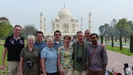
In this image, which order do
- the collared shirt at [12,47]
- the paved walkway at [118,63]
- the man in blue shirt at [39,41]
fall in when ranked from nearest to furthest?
the collared shirt at [12,47] → the man in blue shirt at [39,41] → the paved walkway at [118,63]

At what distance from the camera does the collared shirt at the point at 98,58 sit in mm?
2824

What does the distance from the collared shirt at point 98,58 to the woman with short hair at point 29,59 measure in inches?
35.1

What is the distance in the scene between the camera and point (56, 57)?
2877 millimetres

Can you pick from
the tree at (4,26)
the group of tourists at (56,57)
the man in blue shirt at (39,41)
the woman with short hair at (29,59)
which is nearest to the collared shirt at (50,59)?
the group of tourists at (56,57)

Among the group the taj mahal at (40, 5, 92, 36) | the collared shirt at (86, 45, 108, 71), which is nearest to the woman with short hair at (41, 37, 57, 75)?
the collared shirt at (86, 45, 108, 71)

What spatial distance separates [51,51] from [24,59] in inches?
18.5

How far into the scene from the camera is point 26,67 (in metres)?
2.77

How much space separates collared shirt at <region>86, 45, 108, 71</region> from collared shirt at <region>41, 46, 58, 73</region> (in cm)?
57

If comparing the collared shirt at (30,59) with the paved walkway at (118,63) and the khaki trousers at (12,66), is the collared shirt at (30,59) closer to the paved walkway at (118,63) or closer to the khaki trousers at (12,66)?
the khaki trousers at (12,66)

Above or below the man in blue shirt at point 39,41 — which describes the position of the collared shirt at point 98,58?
below

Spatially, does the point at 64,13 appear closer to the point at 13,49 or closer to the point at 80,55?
the point at 13,49

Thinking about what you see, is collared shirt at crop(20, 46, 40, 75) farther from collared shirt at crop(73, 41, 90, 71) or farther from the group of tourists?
collared shirt at crop(73, 41, 90, 71)

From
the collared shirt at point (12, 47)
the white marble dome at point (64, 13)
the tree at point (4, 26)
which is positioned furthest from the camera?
the white marble dome at point (64, 13)

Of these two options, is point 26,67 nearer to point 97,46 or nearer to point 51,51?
point 51,51
